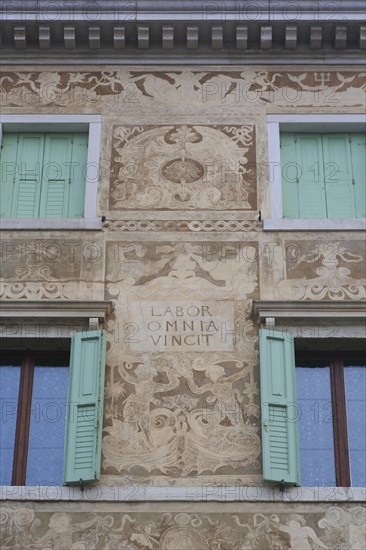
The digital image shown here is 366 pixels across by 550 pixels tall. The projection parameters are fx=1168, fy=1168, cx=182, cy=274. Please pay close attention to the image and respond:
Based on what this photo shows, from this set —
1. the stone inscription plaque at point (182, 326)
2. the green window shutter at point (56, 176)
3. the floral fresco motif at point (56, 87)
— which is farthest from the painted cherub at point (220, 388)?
the floral fresco motif at point (56, 87)

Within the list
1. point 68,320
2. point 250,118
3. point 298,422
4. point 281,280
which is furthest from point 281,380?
point 250,118

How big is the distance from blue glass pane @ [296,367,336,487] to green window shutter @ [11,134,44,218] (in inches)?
160

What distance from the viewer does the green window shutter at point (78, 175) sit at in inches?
590

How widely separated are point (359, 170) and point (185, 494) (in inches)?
199

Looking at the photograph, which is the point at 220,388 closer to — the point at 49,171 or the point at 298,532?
the point at 298,532

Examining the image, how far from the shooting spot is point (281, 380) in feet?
43.9

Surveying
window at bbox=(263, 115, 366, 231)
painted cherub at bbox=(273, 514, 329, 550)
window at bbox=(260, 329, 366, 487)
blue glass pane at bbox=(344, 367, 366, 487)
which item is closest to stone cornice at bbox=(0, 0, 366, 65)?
window at bbox=(263, 115, 366, 231)

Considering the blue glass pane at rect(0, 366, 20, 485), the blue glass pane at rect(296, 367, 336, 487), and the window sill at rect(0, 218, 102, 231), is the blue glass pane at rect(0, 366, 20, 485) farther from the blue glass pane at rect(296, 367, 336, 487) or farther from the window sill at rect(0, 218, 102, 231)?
the blue glass pane at rect(296, 367, 336, 487)

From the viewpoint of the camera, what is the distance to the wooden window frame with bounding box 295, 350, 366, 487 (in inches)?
519

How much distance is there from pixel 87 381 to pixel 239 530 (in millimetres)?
2432

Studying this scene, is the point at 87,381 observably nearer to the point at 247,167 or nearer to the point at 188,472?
the point at 188,472

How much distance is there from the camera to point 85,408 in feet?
43.3

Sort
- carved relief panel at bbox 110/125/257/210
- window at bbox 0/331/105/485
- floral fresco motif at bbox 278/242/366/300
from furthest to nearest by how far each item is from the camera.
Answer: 1. carved relief panel at bbox 110/125/257/210
2. floral fresco motif at bbox 278/242/366/300
3. window at bbox 0/331/105/485

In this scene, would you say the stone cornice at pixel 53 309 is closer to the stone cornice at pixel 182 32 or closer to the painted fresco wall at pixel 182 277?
the painted fresco wall at pixel 182 277
